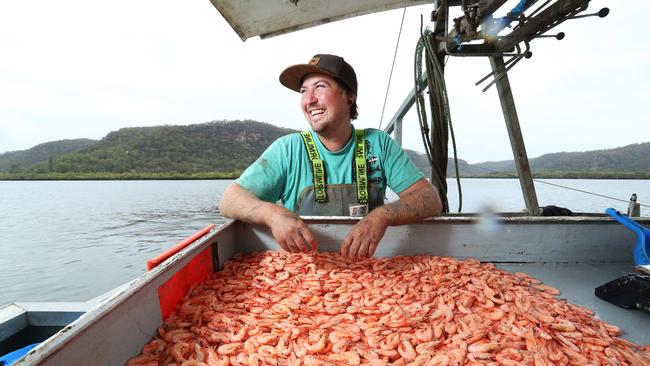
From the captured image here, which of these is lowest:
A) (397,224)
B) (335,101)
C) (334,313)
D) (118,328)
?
(334,313)

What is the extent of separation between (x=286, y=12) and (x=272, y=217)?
8.66 feet

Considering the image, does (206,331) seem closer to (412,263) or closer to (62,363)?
(62,363)

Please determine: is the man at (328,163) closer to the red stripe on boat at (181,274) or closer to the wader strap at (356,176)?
the wader strap at (356,176)

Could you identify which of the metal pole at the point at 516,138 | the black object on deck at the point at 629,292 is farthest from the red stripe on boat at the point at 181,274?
the metal pole at the point at 516,138

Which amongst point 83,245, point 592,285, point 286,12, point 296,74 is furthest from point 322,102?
point 83,245

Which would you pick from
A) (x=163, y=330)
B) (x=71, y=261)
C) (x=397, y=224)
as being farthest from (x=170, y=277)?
(x=71, y=261)

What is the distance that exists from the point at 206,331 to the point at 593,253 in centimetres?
269

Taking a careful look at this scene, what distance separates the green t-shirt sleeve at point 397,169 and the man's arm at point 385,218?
0.77 feet

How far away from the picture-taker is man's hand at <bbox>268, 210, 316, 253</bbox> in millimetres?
2049

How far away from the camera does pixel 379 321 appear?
64.4 inches

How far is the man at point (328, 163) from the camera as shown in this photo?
112 inches

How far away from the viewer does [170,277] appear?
1.67m

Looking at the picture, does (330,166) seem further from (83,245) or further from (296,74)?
(83,245)

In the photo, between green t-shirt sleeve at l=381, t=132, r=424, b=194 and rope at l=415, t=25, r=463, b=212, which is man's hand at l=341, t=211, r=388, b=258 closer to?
green t-shirt sleeve at l=381, t=132, r=424, b=194
